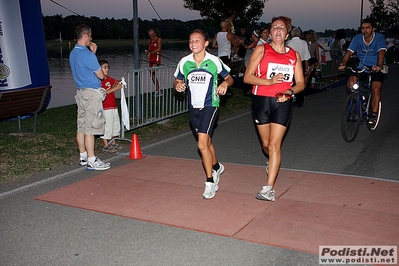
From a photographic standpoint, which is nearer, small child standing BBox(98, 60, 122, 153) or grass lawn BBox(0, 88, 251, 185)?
grass lawn BBox(0, 88, 251, 185)

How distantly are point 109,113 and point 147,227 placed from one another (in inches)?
152

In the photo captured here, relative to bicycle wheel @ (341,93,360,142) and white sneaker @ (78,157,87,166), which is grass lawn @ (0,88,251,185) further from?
bicycle wheel @ (341,93,360,142)

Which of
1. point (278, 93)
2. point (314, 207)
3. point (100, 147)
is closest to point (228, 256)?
point (314, 207)

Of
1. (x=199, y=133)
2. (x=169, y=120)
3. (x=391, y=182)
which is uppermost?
(x=199, y=133)

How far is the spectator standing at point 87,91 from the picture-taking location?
23.4ft

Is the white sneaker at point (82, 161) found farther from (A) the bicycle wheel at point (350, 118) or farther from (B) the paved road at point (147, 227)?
(A) the bicycle wheel at point (350, 118)

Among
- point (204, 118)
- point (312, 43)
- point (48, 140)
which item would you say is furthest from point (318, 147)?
point (312, 43)

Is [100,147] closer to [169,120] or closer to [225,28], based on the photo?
[169,120]

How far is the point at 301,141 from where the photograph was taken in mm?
9430

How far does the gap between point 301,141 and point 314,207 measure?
3.84 metres

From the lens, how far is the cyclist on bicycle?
360 inches

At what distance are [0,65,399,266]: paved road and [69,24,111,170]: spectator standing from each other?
0.41m

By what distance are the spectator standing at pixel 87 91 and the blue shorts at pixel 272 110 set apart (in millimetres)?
2543

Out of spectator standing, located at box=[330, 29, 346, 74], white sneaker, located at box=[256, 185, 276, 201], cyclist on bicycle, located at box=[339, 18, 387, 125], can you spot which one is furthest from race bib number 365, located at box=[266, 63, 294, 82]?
spectator standing, located at box=[330, 29, 346, 74]
